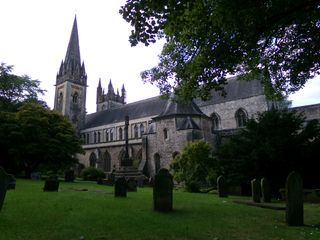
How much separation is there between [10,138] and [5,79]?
646 inches

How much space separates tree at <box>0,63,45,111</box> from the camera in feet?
131

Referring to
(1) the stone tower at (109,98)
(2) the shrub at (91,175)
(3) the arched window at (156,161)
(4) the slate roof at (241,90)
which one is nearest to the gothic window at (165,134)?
(3) the arched window at (156,161)

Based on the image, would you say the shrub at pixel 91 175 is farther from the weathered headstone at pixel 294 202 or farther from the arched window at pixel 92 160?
the weathered headstone at pixel 294 202

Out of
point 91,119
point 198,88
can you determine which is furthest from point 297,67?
point 91,119

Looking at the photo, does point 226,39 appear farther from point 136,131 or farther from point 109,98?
point 109,98

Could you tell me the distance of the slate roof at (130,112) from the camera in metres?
48.8

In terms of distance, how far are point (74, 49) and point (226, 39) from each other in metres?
60.9

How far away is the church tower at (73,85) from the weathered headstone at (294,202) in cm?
5816

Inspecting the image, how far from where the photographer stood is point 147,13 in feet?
24.9

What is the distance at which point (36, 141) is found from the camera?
2828 cm

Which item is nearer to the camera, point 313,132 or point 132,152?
point 313,132

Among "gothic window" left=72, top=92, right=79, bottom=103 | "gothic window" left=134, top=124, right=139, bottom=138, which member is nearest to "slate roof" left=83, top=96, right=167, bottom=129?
"gothic window" left=134, top=124, right=139, bottom=138

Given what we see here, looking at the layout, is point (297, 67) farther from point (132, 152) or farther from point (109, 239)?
point (132, 152)

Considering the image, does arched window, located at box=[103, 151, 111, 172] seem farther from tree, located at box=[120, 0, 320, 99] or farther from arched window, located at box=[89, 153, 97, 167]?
tree, located at box=[120, 0, 320, 99]
